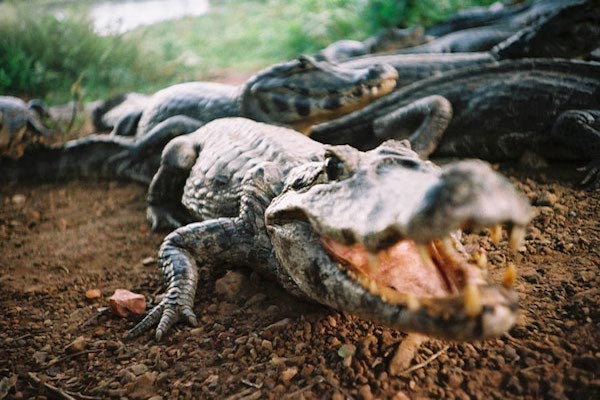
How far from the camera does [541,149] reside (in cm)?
392

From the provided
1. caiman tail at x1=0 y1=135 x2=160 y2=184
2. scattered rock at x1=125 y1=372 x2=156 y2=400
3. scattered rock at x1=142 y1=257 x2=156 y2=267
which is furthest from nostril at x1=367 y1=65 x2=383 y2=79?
scattered rock at x1=125 y1=372 x2=156 y2=400

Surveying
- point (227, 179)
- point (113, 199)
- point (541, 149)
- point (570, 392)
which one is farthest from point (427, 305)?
point (113, 199)

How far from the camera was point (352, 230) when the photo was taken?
5.45 feet

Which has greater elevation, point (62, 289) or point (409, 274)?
point (409, 274)

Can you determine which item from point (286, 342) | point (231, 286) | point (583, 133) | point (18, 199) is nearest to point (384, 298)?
point (286, 342)

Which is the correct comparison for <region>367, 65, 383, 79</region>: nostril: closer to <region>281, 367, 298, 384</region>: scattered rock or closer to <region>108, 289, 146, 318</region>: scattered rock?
<region>108, 289, 146, 318</region>: scattered rock

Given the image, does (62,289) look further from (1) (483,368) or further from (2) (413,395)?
(1) (483,368)

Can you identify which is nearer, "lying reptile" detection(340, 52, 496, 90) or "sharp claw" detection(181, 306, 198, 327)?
"sharp claw" detection(181, 306, 198, 327)

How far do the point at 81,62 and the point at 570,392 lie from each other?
345 inches

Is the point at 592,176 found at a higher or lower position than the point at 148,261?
higher

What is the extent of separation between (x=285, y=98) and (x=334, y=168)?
275cm

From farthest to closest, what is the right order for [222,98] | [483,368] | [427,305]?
[222,98], [483,368], [427,305]

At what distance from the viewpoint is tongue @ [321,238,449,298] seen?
179 cm

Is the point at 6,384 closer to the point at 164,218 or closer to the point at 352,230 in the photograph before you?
the point at 352,230
